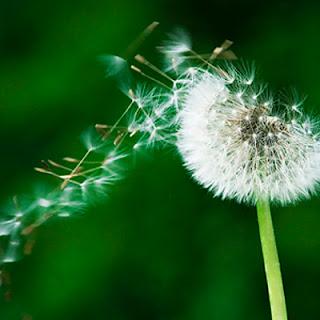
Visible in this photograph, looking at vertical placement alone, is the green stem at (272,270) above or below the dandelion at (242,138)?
below

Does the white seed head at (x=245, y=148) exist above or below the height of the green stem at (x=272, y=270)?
above

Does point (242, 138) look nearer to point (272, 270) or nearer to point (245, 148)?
point (245, 148)

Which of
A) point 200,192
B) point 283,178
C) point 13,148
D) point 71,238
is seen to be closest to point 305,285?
point 200,192

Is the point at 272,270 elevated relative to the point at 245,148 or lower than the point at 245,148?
lower

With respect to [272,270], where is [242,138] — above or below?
above

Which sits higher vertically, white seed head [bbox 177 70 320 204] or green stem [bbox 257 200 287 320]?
white seed head [bbox 177 70 320 204]

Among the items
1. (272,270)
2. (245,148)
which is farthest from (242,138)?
(272,270)

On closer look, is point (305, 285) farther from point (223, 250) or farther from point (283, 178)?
point (283, 178)

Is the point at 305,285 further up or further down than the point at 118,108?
further down
